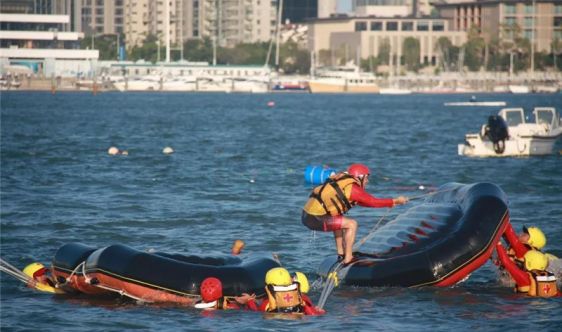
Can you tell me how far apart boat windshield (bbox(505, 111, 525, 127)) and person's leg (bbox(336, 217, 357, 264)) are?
32317mm

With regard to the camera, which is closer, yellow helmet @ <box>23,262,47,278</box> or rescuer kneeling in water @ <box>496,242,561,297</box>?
rescuer kneeling in water @ <box>496,242,561,297</box>

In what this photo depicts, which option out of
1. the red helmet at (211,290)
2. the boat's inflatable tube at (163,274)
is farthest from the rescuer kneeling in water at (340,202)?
the red helmet at (211,290)

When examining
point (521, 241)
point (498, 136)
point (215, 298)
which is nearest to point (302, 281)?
point (215, 298)

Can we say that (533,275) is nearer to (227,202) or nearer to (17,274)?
(17,274)

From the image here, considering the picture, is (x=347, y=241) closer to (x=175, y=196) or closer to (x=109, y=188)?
(x=175, y=196)

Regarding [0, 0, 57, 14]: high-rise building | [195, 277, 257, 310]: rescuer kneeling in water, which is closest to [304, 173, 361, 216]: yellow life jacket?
[195, 277, 257, 310]: rescuer kneeling in water

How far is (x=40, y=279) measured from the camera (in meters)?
20.9

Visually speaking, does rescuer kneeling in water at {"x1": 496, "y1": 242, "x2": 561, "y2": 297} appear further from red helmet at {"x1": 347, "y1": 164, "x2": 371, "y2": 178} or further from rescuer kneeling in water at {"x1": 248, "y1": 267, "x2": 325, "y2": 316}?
rescuer kneeling in water at {"x1": 248, "y1": 267, "x2": 325, "y2": 316}

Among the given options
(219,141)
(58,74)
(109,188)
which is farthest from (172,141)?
(58,74)

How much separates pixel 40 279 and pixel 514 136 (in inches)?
1309

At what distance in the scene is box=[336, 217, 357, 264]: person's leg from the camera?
20141 mm

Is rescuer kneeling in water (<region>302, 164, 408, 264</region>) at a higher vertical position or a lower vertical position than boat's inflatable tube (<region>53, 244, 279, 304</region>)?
higher

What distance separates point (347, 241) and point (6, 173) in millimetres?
26361

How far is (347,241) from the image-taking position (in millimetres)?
20328
